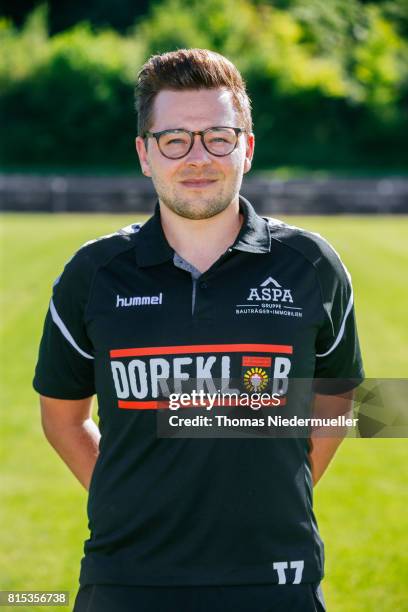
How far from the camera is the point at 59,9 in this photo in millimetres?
44906

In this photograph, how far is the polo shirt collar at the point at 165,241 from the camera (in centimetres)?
260

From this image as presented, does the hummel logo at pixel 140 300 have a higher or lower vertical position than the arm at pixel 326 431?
higher

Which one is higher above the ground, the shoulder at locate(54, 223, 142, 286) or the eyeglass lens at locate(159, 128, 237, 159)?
the eyeglass lens at locate(159, 128, 237, 159)

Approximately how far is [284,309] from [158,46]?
37287 mm

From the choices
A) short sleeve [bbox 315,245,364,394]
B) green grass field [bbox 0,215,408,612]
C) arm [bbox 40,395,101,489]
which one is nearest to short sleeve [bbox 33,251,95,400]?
arm [bbox 40,395,101,489]

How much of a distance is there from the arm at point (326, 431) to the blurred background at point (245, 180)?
179cm

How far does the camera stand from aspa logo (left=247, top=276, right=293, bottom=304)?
8.36 ft

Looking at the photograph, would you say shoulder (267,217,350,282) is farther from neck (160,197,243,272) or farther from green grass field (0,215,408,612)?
green grass field (0,215,408,612)

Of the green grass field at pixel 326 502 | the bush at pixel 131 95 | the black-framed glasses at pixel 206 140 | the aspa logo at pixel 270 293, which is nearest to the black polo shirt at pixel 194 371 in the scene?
the aspa logo at pixel 270 293

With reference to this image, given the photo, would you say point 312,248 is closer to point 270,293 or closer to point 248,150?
point 270,293

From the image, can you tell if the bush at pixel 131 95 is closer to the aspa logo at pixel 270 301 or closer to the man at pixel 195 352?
the man at pixel 195 352

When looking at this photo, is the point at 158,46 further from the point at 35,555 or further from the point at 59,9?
the point at 35,555

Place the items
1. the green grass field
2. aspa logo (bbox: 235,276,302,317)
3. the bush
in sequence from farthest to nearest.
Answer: the bush
the green grass field
aspa logo (bbox: 235,276,302,317)

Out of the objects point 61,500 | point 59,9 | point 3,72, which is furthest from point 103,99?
point 61,500
